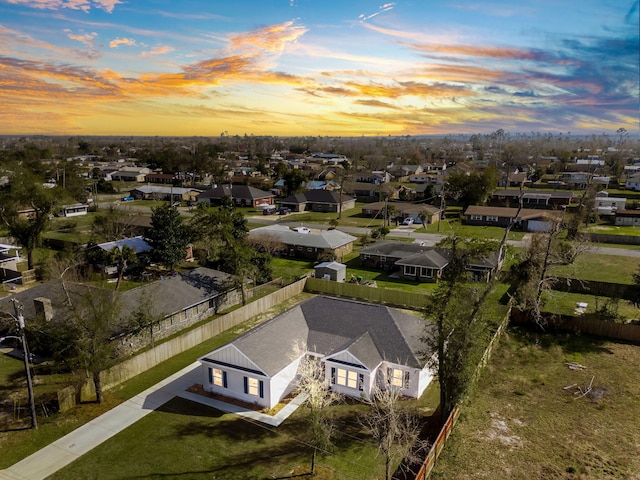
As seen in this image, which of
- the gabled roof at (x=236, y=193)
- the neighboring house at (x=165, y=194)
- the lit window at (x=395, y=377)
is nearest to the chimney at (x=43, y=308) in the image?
the lit window at (x=395, y=377)

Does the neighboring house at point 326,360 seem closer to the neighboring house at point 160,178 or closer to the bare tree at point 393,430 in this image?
the bare tree at point 393,430

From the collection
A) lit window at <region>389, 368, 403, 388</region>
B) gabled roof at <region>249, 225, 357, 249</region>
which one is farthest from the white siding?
gabled roof at <region>249, 225, 357, 249</region>

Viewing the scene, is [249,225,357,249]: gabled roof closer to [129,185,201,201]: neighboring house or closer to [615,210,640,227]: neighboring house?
[129,185,201,201]: neighboring house

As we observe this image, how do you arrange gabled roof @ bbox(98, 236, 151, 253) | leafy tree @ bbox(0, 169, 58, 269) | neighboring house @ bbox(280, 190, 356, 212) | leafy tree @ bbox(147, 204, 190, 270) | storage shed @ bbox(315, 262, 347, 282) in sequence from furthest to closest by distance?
neighboring house @ bbox(280, 190, 356, 212), gabled roof @ bbox(98, 236, 151, 253), leafy tree @ bbox(0, 169, 58, 269), leafy tree @ bbox(147, 204, 190, 270), storage shed @ bbox(315, 262, 347, 282)

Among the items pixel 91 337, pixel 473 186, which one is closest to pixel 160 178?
pixel 473 186

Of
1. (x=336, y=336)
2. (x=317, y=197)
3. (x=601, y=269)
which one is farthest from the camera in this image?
(x=317, y=197)

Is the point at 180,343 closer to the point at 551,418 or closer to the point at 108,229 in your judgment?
the point at 551,418
